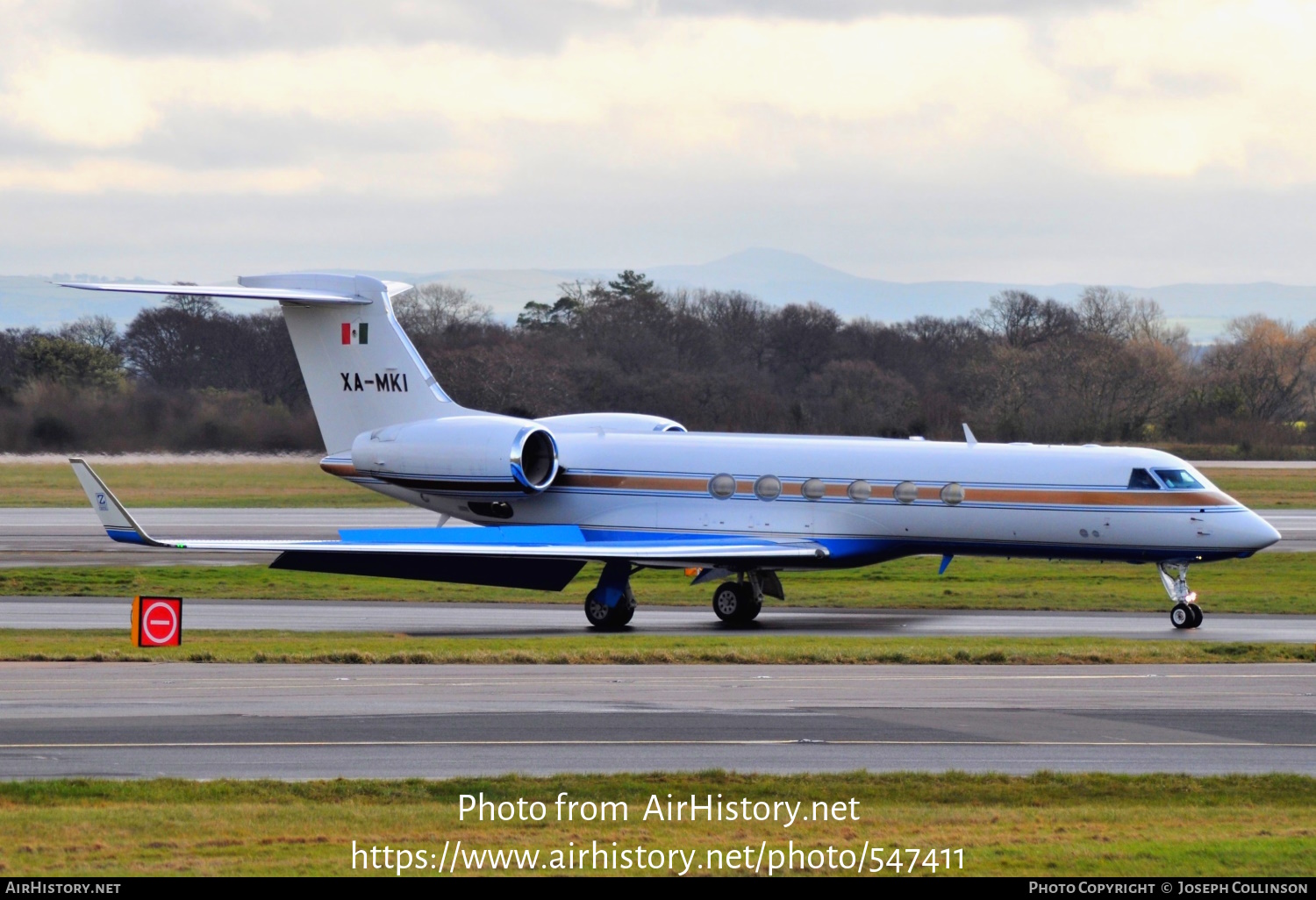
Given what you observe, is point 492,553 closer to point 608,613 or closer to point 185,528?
point 608,613

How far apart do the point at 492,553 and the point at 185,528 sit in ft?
69.5

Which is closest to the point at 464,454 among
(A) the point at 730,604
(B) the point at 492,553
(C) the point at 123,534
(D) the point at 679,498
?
(B) the point at 492,553

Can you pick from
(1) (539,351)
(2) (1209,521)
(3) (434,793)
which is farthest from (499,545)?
(1) (539,351)

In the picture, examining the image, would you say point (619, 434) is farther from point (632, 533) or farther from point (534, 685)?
point (534, 685)

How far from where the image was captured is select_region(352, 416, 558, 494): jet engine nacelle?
2692 centimetres

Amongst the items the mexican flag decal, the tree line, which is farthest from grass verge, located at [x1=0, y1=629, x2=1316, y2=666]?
the tree line

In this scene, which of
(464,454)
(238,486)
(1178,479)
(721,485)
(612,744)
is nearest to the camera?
(612,744)

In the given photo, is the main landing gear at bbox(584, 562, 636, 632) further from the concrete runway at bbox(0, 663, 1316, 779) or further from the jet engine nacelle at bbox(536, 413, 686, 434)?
the concrete runway at bbox(0, 663, 1316, 779)

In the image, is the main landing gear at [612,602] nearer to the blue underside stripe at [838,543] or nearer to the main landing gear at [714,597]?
the main landing gear at [714,597]

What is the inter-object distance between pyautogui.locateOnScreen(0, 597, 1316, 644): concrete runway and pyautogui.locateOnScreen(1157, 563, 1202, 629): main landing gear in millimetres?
256

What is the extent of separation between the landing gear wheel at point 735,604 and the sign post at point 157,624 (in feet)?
29.9

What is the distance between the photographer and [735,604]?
1017 inches

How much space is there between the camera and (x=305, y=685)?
55.1 ft

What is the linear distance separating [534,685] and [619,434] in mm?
11320
